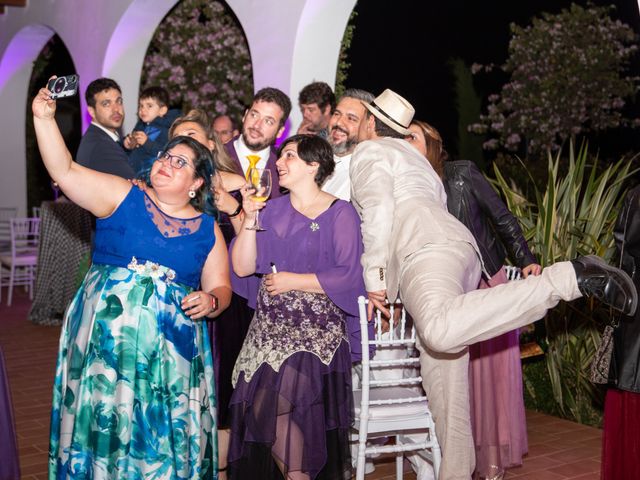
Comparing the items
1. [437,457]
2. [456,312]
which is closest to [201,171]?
[456,312]

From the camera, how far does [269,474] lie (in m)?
3.01

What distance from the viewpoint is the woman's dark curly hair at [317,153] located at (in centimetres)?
312

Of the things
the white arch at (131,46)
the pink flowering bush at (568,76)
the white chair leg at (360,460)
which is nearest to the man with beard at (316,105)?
the white chair leg at (360,460)

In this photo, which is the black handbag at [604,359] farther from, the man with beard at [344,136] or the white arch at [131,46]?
the white arch at [131,46]

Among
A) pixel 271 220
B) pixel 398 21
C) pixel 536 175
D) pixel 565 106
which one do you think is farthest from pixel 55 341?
pixel 398 21

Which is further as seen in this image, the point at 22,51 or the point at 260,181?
the point at 22,51

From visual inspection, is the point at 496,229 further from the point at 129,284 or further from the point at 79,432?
the point at 79,432

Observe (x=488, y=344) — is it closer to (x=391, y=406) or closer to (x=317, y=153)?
(x=391, y=406)

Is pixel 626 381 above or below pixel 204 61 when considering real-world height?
below

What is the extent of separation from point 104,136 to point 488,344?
2321 millimetres

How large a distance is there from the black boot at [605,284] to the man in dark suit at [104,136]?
263 centimetres

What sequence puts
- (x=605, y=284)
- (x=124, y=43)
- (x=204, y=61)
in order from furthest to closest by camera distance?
1. (x=204, y=61)
2. (x=124, y=43)
3. (x=605, y=284)

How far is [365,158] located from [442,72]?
552 inches

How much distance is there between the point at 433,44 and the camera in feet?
54.5
